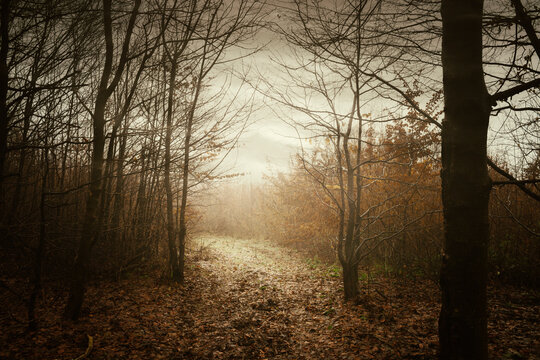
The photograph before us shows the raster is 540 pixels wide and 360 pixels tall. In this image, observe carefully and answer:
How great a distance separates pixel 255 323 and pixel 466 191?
4403 millimetres

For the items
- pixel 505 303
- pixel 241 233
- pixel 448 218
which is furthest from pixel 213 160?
pixel 241 233

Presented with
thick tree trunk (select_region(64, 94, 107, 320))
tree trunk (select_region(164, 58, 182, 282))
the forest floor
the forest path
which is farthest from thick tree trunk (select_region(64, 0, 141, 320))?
tree trunk (select_region(164, 58, 182, 282))

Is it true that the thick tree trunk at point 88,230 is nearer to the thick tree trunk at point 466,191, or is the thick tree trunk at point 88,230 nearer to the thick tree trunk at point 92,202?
the thick tree trunk at point 92,202

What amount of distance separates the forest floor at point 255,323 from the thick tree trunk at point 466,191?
205 centimetres

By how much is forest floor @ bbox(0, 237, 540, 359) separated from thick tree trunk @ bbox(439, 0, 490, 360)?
80.7 inches

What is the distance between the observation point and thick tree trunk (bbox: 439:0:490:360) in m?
1.85

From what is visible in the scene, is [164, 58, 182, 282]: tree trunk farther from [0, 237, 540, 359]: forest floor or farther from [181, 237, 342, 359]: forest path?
[181, 237, 342, 359]: forest path

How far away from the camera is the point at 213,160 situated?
29.1ft

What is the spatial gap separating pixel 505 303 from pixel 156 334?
6.82 metres

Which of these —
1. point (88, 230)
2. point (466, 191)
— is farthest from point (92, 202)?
point (466, 191)

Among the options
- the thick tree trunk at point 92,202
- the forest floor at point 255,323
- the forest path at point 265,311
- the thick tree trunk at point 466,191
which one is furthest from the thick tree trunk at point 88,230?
the thick tree trunk at point 466,191

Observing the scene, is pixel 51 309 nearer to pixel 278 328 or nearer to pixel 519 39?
pixel 278 328

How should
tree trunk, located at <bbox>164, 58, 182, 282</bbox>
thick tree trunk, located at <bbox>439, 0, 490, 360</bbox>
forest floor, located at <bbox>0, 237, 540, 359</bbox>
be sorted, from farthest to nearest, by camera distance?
tree trunk, located at <bbox>164, 58, 182, 282</bbox>
forest floor, located at <bbox>0, 237, 540, 359</bbox>
thick tree trunk, located at <bbox>439, 0, 490, 360</bbox>

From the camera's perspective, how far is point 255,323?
488 centimetres
